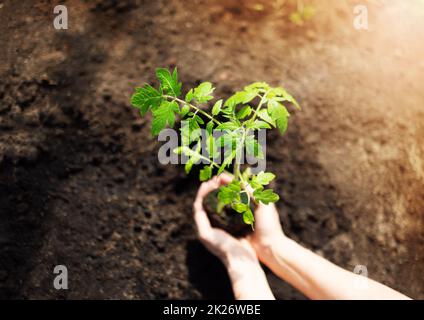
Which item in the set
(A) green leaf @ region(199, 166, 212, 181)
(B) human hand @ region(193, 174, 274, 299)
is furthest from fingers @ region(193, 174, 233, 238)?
(A) green leaf @ region(199, 166, 212, 181)

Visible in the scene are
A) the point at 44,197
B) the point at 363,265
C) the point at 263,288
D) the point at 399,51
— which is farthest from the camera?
the point at 399,51

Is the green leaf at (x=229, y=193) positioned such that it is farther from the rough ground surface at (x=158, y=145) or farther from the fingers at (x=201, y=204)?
the rough ground surface at (x=158, y=145)

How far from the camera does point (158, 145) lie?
1770 millimetres

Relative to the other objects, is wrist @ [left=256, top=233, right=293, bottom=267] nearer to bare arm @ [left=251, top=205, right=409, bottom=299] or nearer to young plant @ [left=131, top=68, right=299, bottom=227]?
bare arm @ [left=251, top=205, right=409, bottom=299]

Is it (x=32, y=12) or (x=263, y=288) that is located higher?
(x=32, y=12)

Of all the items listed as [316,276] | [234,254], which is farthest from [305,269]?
[234,254]

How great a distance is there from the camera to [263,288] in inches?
58.9

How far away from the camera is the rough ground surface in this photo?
167cm

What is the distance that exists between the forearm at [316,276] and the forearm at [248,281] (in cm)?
10

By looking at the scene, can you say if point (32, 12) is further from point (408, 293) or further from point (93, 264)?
point (408, 293)

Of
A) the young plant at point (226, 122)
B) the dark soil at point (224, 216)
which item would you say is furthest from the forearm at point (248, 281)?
A: the young plant at point (226, 122)

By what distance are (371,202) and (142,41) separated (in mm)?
1500

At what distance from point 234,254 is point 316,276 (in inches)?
14.4
